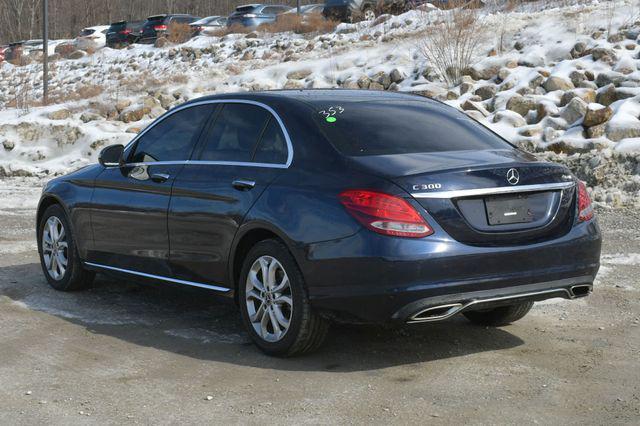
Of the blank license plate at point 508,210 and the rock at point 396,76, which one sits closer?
the blank license plate at point 508,210

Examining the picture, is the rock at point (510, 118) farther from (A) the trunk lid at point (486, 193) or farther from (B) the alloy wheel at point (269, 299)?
(B) the alloy wheel at point (269, 299)

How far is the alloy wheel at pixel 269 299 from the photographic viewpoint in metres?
5.79

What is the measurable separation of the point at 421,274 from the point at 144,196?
7.91ft

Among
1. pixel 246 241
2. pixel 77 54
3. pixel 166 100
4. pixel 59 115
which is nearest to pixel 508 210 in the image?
pixel 246 241

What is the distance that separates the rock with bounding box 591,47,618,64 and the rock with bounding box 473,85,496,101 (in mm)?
1753

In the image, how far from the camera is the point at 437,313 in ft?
17.5

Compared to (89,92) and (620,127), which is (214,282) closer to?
(620,127)

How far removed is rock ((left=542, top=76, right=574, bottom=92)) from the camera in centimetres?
1590

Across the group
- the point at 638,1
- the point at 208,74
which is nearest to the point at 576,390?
the point at 638,1

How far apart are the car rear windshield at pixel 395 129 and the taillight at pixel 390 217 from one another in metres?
0.49

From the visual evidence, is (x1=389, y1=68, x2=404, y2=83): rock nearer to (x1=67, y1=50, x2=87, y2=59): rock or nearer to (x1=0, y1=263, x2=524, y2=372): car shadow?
(x1=0, y1=263, x2=524, y2=372): car shadow

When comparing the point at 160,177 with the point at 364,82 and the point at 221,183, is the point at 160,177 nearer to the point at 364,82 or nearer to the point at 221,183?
the point at 221,183

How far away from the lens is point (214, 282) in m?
6.32

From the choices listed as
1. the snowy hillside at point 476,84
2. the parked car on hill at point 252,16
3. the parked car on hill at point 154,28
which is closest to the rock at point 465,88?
the snowy hillside at point 476,84
